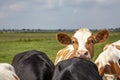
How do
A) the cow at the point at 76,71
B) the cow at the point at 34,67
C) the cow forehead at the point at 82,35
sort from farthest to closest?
the cow forehead at the point at 82,35 < the cow at the point at 34,67 < the cow at the point at 76,71

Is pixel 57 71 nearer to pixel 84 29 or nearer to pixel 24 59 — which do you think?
pixel 24 59

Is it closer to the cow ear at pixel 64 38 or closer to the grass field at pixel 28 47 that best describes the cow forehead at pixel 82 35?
the cow ear at pixel 64 38

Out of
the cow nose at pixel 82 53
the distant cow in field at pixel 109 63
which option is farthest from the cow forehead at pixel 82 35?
the distant cow in field at pixel 109 63

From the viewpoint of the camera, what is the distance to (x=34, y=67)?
700cm

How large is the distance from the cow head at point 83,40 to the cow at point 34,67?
0.80 meters

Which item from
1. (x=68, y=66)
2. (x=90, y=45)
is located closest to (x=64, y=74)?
(x=68, y=66)

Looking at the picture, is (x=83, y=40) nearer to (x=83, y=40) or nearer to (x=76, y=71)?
(x=83, y=40)

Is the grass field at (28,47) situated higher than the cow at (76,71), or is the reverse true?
the cow at (76,71)

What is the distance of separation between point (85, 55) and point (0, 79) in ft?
9.36

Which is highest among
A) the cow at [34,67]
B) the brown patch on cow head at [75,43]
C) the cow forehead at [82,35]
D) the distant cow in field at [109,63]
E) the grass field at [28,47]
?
the cow forehead at [82,35]

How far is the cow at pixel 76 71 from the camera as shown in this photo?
555cm

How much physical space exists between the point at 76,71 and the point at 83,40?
96.0 inches

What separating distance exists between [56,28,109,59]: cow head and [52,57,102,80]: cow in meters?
1.32

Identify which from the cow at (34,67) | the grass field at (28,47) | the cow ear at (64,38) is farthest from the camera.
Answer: the grass field at (28,47)
